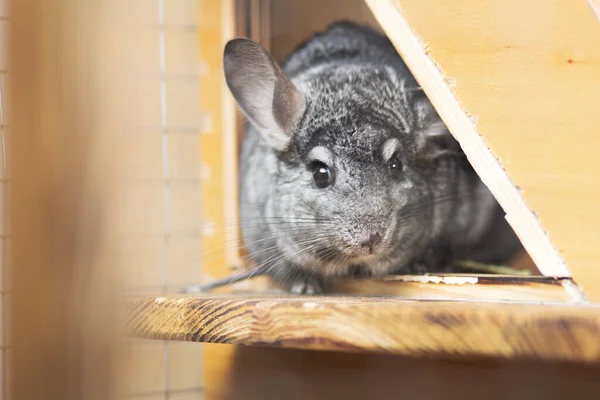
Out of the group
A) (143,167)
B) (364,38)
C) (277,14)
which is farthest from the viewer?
(277,14)

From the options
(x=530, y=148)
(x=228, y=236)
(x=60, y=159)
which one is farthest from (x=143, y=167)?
(x=228, y=236)

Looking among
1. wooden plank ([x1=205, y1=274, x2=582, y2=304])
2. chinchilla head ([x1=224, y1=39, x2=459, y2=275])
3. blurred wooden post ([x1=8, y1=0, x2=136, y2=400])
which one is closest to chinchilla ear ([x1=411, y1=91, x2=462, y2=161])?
chinchilla head ([x1=224, y1=39, x2=459, y2=275])

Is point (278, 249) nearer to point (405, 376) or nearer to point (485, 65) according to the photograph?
point (405, 376)

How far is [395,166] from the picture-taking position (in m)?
1.73

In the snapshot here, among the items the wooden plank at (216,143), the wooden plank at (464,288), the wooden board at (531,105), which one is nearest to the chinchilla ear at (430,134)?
the wooden plank at (464,288)

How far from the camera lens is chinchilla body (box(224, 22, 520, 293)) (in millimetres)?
1657

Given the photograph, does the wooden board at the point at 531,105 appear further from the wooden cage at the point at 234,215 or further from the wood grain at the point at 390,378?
Answer: the wood grain at the point at 390,378

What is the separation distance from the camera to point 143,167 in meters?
0.61

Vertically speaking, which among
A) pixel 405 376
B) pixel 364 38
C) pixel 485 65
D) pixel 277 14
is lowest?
pixel 405 376

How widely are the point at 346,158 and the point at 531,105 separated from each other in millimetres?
525

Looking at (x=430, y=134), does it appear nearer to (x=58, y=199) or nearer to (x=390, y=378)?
(x=390, y=378)

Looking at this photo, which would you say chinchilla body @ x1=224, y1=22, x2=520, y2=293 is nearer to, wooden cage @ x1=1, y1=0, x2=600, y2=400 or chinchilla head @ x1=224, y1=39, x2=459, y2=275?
chinchilla head @ x1=224, y1=39, x2=459, y2=275

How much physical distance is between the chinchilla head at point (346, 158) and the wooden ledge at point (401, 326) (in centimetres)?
46

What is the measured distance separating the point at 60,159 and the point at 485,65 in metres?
0.95
